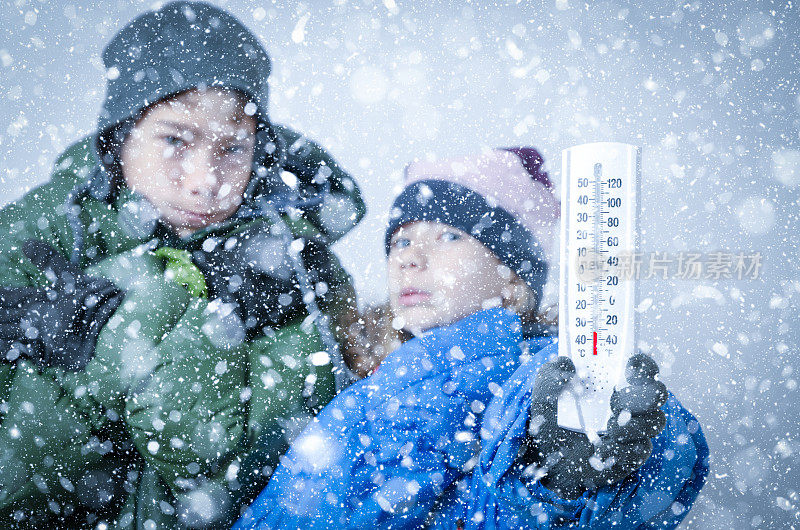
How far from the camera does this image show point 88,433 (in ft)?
2.81

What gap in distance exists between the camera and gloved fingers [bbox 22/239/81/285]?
88 centimetres

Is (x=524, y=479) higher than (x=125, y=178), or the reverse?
(x=125, y=178)

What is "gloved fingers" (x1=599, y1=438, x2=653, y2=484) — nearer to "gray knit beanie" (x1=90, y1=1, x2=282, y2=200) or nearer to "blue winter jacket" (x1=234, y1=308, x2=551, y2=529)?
"blue winter jacket" (x1=234, y1=308, x2=551, y2=529)

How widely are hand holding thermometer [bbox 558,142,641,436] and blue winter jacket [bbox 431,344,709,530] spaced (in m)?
0.11

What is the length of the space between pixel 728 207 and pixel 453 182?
44cm

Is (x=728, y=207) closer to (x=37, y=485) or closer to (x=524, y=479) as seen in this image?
(x=524, y=479)

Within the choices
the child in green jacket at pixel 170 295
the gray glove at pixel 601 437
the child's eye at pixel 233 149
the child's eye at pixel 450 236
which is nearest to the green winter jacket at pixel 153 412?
the child in green jacket at pixel 170 295

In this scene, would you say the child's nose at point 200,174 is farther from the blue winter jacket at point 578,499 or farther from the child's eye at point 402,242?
the blue winter jacket at point 578,499

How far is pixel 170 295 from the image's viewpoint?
85 centimetres

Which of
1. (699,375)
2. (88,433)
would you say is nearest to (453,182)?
(699,375)

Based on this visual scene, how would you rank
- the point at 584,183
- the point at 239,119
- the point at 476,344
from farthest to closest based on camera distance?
the point at 239,119, the point at 476,344, the point at 584,183

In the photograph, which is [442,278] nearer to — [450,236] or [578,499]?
[450,236]

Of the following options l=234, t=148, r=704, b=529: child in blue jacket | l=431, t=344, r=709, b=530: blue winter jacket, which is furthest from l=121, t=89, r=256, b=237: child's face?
l=431, t=344, r=709, b=530: blue winter jacket

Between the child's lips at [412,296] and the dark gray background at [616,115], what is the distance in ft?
0.34
